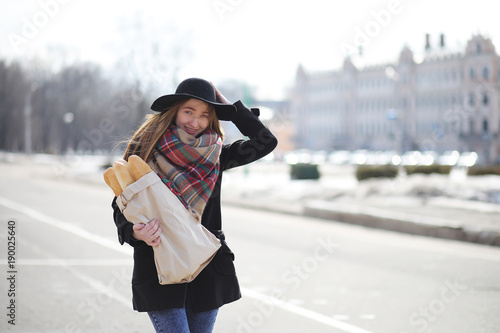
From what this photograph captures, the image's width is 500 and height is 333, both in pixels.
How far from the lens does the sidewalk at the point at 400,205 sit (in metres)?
13.1

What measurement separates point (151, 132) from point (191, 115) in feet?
0.69

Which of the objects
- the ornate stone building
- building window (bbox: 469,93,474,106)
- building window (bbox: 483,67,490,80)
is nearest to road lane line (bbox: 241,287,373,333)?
the ornate stone building

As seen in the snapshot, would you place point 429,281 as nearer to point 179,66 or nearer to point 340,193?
point 340,193

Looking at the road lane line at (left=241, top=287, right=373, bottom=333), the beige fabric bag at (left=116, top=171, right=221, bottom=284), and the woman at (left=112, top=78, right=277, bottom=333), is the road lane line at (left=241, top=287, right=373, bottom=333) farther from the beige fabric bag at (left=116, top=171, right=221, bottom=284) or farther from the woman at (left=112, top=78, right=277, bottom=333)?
the beige fabric bag at (left=116, top=171, right=221, bottom=284)

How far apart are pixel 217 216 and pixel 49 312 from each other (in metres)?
3.91

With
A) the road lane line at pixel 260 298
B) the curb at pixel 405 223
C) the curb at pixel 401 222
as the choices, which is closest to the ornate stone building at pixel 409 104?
the curb at pixel 401 222

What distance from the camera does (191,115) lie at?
3211mm

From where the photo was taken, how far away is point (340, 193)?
71.8 ft

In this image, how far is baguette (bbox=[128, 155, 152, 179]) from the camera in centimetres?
298

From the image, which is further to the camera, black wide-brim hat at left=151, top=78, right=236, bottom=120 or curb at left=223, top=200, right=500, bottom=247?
curb at left=223, top=200, right=500, bottom=247

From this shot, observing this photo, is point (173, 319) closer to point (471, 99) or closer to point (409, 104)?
point (471, 99)

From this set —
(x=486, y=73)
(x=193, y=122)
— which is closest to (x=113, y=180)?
(x=193, y=122)

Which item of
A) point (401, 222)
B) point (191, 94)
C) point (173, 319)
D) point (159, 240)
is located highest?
point (191, 94)

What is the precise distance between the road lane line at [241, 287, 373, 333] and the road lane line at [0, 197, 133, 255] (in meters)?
3.66
